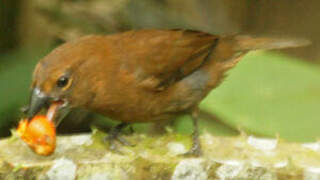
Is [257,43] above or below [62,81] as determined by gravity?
below

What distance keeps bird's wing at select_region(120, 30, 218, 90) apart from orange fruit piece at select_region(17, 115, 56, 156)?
48 centimetres

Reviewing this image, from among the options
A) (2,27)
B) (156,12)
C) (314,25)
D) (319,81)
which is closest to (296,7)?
(314,25)

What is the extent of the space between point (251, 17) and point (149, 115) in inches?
67.2

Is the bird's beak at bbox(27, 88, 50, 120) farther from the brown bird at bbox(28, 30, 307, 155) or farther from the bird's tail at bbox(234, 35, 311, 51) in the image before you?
the bird's tail at bbox(234, 35, 311, 51)

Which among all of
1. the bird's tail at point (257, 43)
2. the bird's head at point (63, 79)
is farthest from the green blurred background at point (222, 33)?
the bird's head at point (63, 79)

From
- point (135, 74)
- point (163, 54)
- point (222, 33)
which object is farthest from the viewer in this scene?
point (222, 33)

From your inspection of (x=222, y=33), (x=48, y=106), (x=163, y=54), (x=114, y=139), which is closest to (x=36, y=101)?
(x=48, y=106)

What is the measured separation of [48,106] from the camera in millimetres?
2693

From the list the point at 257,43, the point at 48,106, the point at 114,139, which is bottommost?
the point at 114,139

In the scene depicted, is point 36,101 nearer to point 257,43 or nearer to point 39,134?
point 39,134

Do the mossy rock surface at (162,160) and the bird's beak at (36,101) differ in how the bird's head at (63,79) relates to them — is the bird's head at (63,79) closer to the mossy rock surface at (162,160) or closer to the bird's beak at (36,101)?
the bird's beak at (36,101)

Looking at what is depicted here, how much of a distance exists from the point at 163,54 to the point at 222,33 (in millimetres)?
882

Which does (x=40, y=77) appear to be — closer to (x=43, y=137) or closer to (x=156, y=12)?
(x=43, y=137)

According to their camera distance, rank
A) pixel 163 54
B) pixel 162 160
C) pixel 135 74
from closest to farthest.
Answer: pixel 162 160 → pixel 135 74 → pixel 163 54
